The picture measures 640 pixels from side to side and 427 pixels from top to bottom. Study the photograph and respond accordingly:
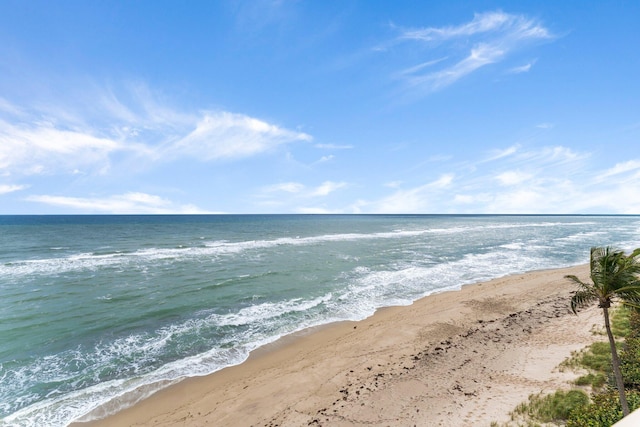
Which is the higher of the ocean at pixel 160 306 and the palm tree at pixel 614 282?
the palm tree at pixel 614 282

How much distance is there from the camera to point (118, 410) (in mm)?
11492

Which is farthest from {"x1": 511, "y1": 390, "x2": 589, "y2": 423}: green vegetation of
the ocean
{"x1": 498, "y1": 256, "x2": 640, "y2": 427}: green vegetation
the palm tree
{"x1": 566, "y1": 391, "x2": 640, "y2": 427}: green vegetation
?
the ocean

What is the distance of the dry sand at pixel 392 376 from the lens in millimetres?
10477

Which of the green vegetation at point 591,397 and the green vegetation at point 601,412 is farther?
the green vegetation at point 591,397

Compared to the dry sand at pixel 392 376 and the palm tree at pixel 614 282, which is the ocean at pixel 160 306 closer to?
the dry sand at pixel 392 376

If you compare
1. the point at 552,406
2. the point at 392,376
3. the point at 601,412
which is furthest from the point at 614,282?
the point at 392,376

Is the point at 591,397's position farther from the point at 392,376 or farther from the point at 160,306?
the point at 160,306

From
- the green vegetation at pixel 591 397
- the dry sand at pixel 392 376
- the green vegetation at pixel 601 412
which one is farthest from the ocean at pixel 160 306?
the green vegetation at pixel 601 412

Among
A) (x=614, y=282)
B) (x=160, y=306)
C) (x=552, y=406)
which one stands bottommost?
(x=552, y=406)

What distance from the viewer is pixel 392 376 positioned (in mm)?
12562

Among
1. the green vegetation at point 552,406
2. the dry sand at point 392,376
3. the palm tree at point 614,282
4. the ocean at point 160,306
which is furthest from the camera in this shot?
the ocean at point 160,306

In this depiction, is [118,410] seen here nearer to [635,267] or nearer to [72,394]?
[72,394]

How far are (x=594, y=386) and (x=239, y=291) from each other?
2183 centimetres

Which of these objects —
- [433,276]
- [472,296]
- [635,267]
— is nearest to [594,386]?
[635,267]
